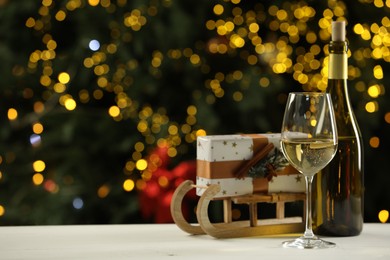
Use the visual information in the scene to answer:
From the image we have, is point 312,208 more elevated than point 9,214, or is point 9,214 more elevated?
point 312,208

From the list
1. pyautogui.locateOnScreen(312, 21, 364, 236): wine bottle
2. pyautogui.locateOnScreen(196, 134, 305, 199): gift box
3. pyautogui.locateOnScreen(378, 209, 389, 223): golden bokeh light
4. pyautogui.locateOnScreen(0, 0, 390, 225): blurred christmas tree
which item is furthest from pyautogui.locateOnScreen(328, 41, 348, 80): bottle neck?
pyautogui.locateOnScreen(378, 209, 389, 223): golden bokeh light

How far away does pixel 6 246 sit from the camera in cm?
131

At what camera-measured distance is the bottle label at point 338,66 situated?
1.38 metres

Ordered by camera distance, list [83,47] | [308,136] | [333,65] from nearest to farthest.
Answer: [308,136] → [333,65] → [83,47]

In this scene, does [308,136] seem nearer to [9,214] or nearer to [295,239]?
[295,239]

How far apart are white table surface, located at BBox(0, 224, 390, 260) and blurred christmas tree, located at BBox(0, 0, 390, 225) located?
3.20ft

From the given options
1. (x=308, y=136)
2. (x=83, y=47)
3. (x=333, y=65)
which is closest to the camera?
(x=308, y=136)

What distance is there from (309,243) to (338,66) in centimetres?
30

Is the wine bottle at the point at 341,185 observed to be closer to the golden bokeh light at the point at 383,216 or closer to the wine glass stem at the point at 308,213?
the wine glass stem at the point at 308,213

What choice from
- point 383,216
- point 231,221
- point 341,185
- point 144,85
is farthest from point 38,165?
point 341,185

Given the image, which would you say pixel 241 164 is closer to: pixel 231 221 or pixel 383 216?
pixel 231 221

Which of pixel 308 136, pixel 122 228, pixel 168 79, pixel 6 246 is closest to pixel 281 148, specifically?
pixel 308 136

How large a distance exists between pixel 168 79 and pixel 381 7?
677 mm

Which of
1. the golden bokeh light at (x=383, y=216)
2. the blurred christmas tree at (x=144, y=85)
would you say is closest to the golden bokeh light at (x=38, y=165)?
the blurred christmas tree at (x=144, y=85)
